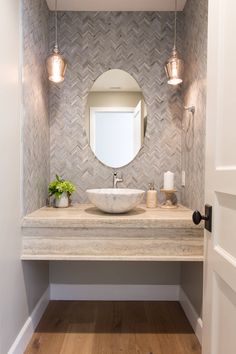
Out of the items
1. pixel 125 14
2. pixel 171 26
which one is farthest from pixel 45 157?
pixel 171 26

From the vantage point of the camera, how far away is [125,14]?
2.30 meters

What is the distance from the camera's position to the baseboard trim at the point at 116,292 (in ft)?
7.68

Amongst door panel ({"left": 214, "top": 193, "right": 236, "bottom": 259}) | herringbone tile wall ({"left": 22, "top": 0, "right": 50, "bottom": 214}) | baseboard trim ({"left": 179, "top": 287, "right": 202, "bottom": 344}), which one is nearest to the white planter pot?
herringbone tile wall ({"left": 22, "top": 0, "right": 50, "bottom": 214})

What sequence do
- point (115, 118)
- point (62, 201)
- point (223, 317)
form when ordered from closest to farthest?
point (223, 317)
point (62, 201)
point (115, 118)

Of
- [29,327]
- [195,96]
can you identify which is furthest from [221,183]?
[29,327]

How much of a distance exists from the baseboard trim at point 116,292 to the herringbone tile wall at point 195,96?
32.0 inches

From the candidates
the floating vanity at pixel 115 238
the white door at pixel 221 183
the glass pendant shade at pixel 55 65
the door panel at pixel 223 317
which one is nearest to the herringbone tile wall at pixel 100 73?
the glass pendant shade at pixel 55 65

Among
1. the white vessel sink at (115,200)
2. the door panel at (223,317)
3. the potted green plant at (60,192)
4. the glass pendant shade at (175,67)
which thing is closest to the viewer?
the door panel at (223,317)

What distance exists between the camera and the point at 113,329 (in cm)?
191

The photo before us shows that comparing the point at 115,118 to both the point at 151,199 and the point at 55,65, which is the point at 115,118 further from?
the point at 151,199

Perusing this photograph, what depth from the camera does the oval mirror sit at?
7.64 ft

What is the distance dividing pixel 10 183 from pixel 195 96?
4.48 ft

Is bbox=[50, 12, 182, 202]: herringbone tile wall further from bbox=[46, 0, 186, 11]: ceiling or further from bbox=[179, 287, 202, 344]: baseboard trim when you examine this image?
bbox=[179, 287, 202, 344]: baseboard trim

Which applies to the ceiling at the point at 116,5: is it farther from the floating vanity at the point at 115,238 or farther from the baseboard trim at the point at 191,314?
the baseboard trim at the point at 191,314
